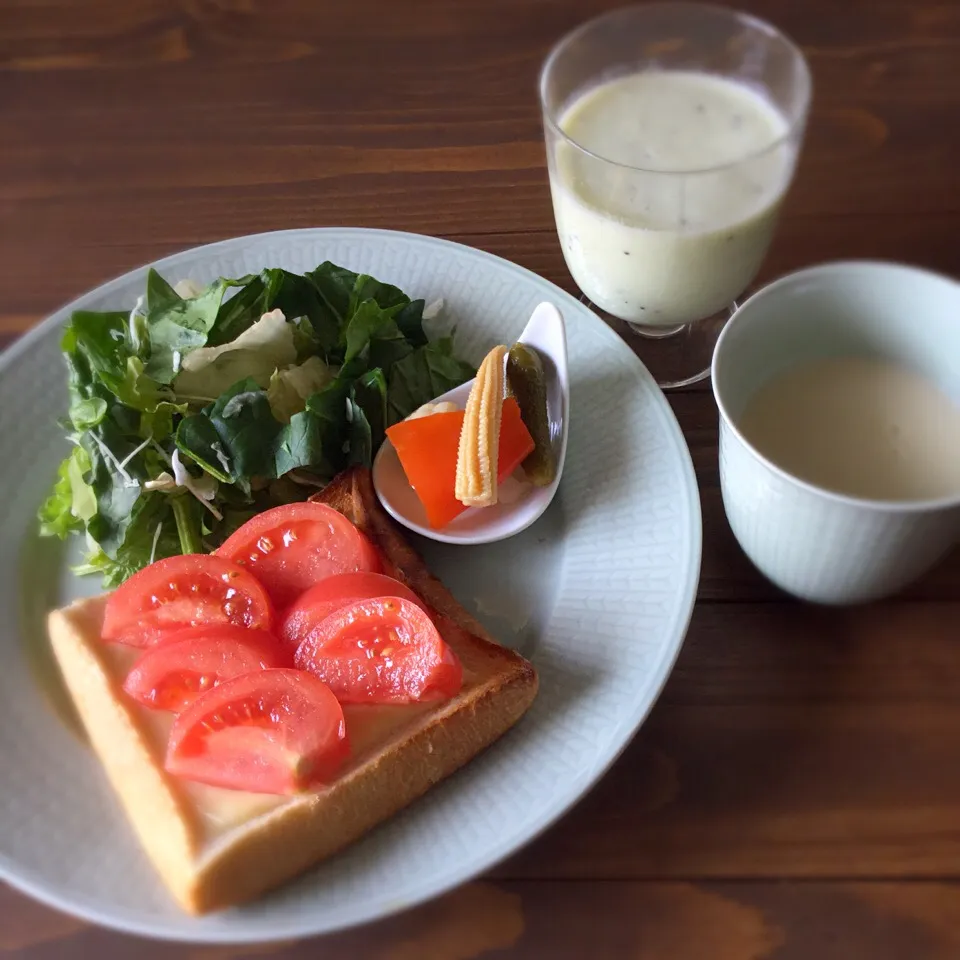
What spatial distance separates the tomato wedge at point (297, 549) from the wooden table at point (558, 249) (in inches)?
14.6

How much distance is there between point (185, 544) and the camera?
123 centimetres

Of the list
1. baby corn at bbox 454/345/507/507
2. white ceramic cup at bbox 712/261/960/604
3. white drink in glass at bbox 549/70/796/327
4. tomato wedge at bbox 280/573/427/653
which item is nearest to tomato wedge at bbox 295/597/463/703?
tomato wedge at bbox 280/573/427/653

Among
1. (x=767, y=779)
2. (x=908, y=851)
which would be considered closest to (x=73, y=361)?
(x=767, y=779)

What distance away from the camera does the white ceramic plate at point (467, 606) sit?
2.93 ft

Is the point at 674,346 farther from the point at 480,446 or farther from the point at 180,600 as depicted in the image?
the point at 180,600

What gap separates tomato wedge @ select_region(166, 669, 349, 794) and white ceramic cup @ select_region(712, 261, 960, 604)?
478 mm

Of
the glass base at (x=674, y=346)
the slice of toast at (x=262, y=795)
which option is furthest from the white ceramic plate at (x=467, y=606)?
the glass base at (x=674, y=346)

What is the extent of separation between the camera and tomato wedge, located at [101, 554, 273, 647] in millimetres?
1045

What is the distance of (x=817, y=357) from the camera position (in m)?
1.08

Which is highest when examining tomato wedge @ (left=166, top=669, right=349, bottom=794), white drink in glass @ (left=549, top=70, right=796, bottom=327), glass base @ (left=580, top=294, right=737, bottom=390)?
white drink in glass @ (left=549, top=70, right=796, bottom=327)

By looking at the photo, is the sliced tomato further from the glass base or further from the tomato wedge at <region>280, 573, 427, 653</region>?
the glass base

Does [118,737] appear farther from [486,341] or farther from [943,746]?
[943,746]

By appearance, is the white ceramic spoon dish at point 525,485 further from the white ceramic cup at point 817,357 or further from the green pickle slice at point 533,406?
the white ceramic cup at point 817,357

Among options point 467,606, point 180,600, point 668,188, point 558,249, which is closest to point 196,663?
point 180,600
